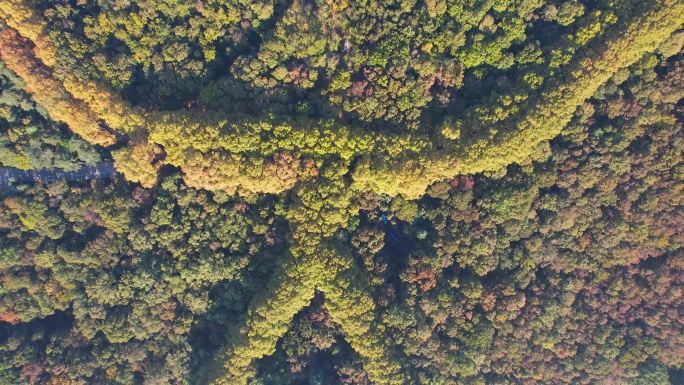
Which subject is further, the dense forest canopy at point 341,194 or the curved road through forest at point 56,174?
the curved road through forest at point 56,174

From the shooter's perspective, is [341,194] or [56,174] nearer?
[341,194]

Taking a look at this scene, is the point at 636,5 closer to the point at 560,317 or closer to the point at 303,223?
the point at 560,317

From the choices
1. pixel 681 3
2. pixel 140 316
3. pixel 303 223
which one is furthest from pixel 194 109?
pixel 681 3

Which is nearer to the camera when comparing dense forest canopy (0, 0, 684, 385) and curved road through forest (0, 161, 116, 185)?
dense forest canopy (0, 0, 684, 385)

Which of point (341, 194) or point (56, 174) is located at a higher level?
point (341, 194)
